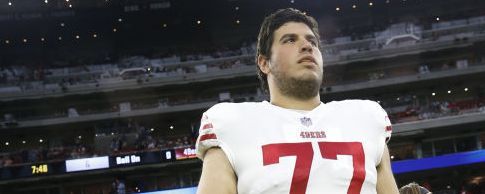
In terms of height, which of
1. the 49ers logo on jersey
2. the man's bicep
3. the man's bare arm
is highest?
the 49ers logo on jersey

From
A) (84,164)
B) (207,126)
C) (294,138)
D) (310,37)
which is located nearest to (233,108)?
(207,126)

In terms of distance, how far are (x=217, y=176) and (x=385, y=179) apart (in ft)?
2.82

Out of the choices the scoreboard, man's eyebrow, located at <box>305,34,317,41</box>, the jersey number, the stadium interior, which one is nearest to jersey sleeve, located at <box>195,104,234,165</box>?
the jersey number

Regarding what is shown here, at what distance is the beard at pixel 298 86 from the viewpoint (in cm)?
262

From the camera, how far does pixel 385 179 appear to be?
2672mm

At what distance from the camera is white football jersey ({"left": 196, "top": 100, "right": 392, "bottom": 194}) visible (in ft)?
7.63

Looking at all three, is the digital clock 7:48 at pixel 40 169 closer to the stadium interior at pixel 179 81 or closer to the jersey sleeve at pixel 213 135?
the stadium interior at pixel 179 81

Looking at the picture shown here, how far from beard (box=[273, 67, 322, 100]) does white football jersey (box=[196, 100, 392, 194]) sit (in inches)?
3.7

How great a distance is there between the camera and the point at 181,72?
1531 inches

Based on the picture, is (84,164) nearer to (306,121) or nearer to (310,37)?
(310,37)

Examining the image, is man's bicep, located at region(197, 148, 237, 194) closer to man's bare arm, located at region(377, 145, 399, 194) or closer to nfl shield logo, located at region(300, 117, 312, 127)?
nfl shield logo, located at region(300, 117, 312, 127)

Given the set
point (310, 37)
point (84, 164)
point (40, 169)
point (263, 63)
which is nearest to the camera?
point (310, 37)

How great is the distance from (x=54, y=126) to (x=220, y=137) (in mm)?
36671

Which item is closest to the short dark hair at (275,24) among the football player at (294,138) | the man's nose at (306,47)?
the football player at (294,138)
